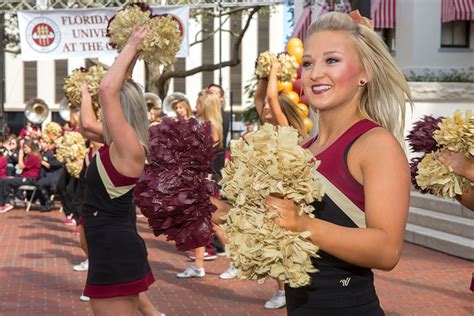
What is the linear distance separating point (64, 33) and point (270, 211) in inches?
528

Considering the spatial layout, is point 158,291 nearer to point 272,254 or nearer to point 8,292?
point 8,292

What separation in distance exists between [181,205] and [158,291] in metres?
6.08

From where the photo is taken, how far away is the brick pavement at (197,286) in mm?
7766

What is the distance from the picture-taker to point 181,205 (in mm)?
2697

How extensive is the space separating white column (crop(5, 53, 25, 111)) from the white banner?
46.8m

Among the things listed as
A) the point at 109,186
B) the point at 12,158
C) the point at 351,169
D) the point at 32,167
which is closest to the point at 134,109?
the point at 109,186

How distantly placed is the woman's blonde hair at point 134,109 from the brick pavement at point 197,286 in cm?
319

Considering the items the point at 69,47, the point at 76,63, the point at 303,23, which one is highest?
the point at 76,63

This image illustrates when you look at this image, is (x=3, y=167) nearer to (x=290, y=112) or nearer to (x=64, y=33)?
(x=64, y=33)

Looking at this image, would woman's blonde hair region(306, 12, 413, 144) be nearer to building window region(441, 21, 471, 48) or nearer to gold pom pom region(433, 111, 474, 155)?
gold pom pom region(433, 111, 474, 155)

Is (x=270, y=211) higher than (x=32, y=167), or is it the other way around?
(x=270, y=211)

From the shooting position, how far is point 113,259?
460 centimetres

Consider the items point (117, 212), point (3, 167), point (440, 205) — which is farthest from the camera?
point (3, 167)

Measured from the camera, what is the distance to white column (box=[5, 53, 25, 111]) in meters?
60.8
